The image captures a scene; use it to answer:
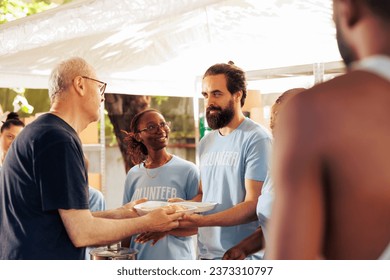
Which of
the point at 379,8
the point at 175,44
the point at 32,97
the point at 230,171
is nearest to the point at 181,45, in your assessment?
the point at 175,44

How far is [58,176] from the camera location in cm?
157

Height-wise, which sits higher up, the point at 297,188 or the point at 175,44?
the point at 175,44

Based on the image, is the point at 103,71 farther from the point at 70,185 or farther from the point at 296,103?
the point at 296,103

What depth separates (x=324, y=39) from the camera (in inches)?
108

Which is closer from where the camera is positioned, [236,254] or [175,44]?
[236,254]

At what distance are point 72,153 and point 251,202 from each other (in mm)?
756

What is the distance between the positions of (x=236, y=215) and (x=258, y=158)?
21cm

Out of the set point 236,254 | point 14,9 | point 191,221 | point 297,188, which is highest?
point 14,9

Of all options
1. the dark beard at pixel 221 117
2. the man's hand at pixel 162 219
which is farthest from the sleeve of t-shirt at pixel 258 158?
the man's hand at pixel 162 219

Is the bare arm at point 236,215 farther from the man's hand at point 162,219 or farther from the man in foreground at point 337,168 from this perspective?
the man in foreground at point 337,168

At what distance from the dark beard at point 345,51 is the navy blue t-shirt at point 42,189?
1.03 metres

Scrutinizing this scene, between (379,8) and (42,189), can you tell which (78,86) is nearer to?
(42,189)
